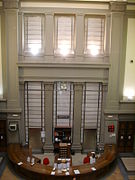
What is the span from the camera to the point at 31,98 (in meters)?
14.4

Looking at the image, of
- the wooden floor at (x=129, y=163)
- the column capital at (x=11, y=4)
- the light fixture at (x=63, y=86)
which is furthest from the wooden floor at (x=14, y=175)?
the column capital at (x=11, y=4)

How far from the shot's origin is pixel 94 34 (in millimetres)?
13992

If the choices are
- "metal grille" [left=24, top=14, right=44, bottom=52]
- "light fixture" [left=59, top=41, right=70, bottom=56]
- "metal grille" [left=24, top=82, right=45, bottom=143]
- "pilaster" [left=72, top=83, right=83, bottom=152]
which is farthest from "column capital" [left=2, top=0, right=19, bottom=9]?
"pilaster" [left=72, top=83, right=83, bottom=152]

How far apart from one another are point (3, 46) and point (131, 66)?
666 cm

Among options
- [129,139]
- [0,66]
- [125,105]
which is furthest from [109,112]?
[0,66]

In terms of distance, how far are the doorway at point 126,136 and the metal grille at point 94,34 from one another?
4.15 m

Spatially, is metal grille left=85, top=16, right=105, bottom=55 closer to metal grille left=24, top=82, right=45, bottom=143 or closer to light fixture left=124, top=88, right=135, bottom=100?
light fixture left=124, top=88, right=135, bottom=100

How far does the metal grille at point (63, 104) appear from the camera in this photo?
14.4 metres

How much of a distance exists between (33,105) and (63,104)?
5.29 feet

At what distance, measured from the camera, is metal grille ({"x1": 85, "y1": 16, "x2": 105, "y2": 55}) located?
13.8 metres

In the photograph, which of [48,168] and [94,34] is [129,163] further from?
[94,34]

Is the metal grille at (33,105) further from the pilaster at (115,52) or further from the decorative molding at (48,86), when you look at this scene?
the pilaster at (115,52)

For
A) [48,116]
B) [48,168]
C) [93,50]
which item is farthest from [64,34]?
[48,168]

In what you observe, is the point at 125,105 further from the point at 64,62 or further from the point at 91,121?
the point at 64,62
